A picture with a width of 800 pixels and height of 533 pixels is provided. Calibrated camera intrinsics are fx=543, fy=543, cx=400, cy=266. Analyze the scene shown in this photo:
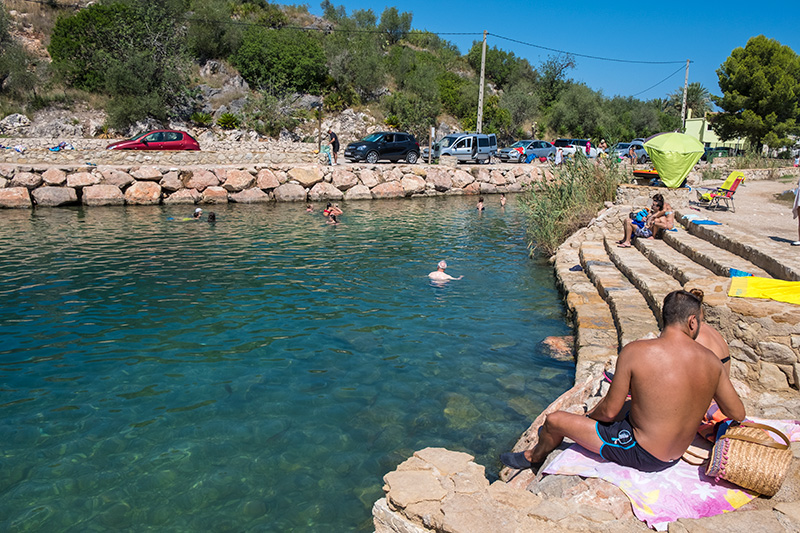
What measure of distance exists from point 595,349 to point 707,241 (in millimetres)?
4557

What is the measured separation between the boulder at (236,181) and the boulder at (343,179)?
3840 mm

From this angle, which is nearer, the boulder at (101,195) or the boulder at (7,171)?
the boulder at (7,171)

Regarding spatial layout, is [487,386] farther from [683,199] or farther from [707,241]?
Result: [683,199]

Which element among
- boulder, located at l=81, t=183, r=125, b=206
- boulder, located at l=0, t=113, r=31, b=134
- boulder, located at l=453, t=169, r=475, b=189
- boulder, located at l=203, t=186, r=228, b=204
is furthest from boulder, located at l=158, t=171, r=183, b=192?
boulder, located at l=0, t=113, r=31, b=134

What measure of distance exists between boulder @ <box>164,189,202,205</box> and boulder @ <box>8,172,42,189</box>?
14.8ft

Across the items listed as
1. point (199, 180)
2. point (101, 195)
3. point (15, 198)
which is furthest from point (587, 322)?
point (15, 198)

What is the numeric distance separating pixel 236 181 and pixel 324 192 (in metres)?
3.69

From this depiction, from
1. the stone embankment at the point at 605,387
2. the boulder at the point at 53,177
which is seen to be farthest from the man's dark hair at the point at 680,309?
the boulder at the point at 53,177

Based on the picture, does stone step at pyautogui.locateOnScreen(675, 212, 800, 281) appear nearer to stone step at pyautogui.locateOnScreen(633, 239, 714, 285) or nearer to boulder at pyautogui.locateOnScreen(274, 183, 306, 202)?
stone step at pyautogui.locateOnScreen(633, 239, 714, 285)

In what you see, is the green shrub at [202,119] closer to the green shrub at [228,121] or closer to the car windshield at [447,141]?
the green shrub at [228,121]

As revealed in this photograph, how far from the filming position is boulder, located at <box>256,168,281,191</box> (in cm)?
2302

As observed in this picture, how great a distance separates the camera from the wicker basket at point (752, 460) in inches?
119

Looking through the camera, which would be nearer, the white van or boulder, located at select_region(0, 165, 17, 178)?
boulder, located at select_region(0, 165, 17, 178)

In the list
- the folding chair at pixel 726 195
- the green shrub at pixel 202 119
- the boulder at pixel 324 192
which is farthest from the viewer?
the green shrub at pixel 202 119
